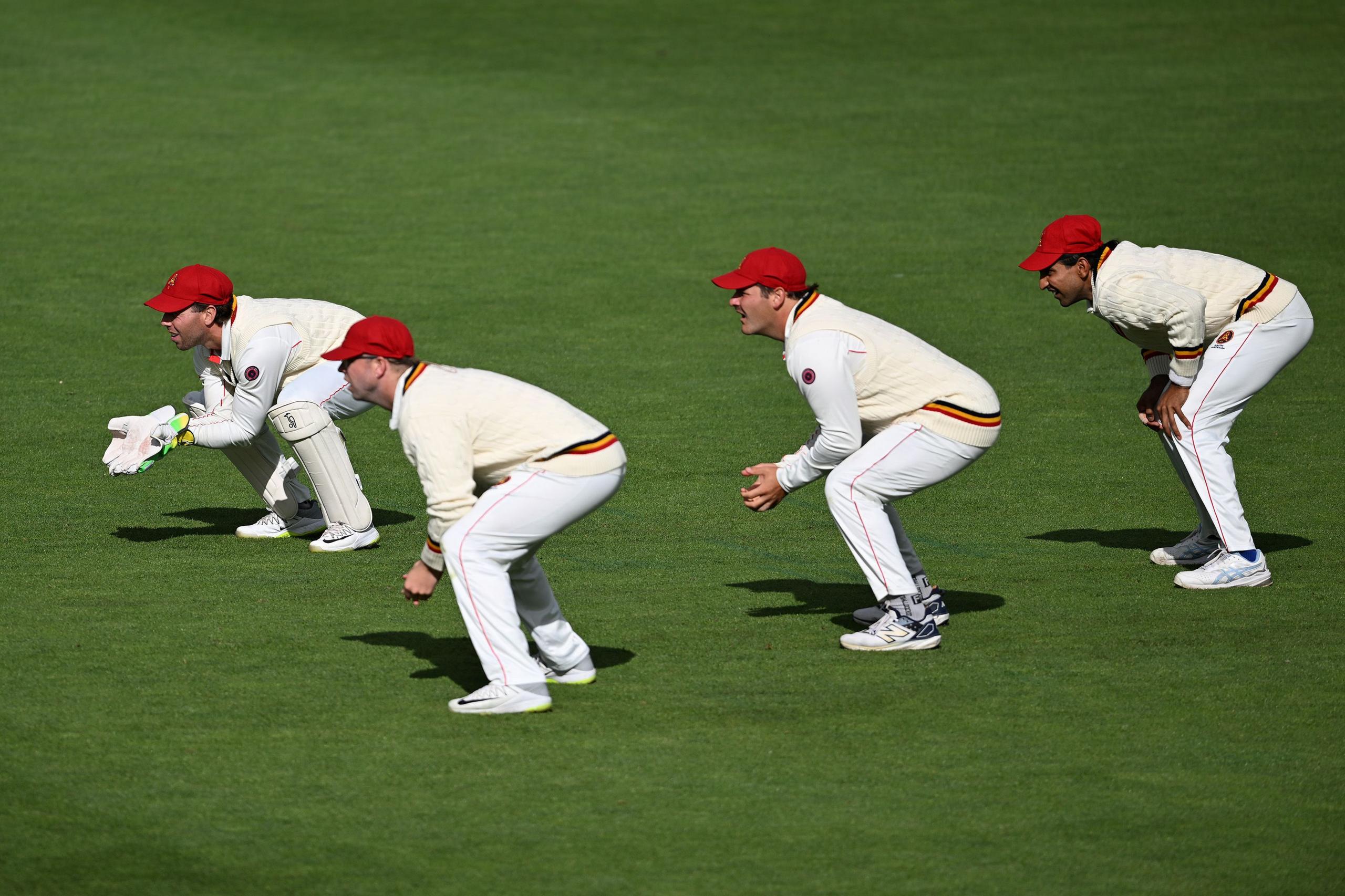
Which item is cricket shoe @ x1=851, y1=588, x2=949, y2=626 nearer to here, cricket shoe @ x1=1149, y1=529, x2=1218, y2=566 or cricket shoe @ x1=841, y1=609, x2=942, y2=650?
cricket shoe @ x1=841, y1=609, x2=942, y2=650

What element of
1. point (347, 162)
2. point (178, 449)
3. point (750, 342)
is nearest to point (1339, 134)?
point (750, 342)

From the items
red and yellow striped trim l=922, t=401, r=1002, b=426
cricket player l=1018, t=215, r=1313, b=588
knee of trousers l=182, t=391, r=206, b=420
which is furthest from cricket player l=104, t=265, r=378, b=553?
cricket player l=1018, t=215, r=1313, b=588

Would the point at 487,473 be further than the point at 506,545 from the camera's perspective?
Yes

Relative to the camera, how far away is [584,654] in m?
7.34

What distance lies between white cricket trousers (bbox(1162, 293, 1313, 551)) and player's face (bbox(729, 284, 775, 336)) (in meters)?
2.63

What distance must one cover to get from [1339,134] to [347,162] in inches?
533

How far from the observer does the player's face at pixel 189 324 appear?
9.52m

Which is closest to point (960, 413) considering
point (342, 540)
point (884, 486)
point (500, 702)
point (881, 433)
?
point (881, 433)

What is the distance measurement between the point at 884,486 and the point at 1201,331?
2.05 metres

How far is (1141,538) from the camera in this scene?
10062 millimetres

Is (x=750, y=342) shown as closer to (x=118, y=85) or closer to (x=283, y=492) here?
(x=283, y=492)

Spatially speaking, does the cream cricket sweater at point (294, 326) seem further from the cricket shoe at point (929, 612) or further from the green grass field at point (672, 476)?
the cricket shoe at point (929, 612)

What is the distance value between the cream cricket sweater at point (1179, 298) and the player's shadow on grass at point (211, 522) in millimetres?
4780

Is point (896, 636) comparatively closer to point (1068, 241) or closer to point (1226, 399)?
point (1068, 241)
